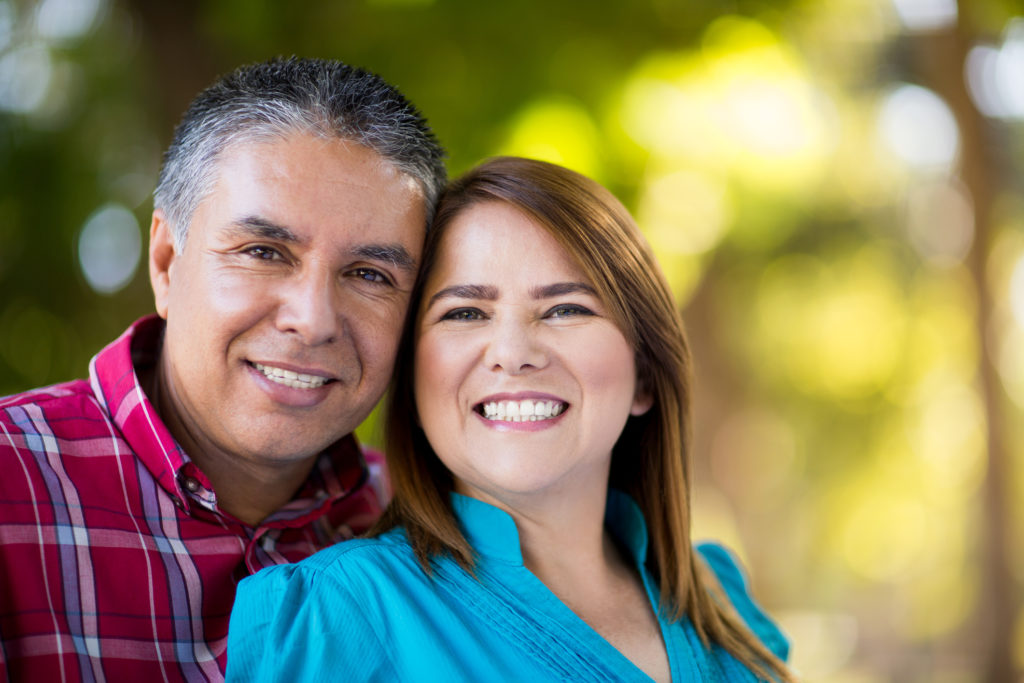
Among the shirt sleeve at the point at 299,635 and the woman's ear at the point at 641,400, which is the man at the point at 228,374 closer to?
the shirt sleeve at the point at 299,635

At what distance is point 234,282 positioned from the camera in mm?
1750

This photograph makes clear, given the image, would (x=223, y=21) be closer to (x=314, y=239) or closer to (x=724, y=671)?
(x=314, y=239)

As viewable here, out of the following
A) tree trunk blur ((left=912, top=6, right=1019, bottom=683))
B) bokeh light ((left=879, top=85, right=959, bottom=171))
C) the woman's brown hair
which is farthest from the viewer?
bokeh light ((left=879, top=85, right=959, bottom=171))

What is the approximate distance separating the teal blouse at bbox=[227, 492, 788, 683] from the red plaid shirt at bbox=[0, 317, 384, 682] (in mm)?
228

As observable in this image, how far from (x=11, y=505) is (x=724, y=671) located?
4.83 ft

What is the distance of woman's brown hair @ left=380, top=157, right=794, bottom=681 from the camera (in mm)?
1794

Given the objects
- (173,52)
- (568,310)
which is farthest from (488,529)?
(173,52)

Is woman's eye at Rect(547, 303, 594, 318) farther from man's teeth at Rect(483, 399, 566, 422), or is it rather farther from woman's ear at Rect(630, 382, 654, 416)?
woman's ear at Rect(630, 382, 654, 416)

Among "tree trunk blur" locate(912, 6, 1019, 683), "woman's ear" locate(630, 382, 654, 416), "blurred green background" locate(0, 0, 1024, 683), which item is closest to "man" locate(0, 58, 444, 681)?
"woman's ear" locate(630, 382, 654, 416)

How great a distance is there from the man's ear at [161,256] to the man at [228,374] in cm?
1

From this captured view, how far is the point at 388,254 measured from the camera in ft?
5.91

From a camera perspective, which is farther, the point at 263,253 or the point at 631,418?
the point at 631,418

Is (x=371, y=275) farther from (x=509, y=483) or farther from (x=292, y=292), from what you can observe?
(x=509, y=483)

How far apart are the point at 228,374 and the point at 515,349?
1.95 feet
